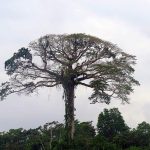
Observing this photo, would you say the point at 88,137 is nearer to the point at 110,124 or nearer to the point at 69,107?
the point at 69,107

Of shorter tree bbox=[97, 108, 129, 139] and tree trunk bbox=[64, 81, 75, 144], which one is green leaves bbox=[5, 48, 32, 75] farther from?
shorter tree bbox=[97, 108, 129, 139]

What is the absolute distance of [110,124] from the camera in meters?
34.3

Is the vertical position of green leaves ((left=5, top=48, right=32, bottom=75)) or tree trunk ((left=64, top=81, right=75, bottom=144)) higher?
green leaves ((left=5, top=48, right=32, bottom=75))

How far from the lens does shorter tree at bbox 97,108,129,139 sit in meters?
34.2

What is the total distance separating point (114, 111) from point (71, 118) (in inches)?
468

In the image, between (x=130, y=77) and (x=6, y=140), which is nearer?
(x=130, y=77)

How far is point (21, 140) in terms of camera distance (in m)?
34.4

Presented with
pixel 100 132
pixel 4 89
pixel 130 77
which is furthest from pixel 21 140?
pixel 130 77

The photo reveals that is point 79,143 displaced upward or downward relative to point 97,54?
downward

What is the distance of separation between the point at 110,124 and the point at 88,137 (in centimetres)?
855

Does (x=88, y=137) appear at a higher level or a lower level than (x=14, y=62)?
lower

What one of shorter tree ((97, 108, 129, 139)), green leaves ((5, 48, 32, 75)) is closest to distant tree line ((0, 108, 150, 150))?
shorter tree ((97, 108, 129, 139))

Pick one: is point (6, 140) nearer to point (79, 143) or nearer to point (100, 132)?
point (100, 132)

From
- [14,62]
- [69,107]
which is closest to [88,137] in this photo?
[69,107]
